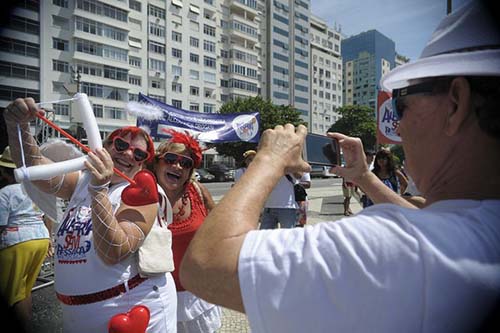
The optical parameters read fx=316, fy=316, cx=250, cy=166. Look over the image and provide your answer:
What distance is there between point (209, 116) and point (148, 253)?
5893 mm

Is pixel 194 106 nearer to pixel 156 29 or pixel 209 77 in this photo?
pixel 209 77

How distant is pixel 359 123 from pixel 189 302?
59399 mm

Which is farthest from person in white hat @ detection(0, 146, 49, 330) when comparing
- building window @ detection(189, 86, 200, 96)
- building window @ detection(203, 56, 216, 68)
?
building window @ detection(203, 56, 216, 68)

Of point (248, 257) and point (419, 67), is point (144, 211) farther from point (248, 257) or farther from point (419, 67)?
point (419, 67)

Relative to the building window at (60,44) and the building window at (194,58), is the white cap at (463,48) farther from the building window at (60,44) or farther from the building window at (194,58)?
the building window at (194,58)

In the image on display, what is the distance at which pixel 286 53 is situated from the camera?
66812mm

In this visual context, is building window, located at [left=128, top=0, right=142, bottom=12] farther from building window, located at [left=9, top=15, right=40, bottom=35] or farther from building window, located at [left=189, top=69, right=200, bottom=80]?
building window, located at [left=9, top=15, right=40, bottom=35]

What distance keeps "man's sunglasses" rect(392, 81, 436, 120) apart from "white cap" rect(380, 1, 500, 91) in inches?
1.3

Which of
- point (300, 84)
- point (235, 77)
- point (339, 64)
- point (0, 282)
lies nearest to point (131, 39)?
point (235, 77)

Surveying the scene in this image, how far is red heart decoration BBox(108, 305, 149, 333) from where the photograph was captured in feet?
5.47

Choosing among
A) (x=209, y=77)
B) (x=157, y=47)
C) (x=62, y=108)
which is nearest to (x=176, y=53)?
(x=157, y=47)

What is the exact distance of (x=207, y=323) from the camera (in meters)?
Result: 2.48

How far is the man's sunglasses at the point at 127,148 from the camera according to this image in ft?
6.80

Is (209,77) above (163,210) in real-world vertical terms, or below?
above
